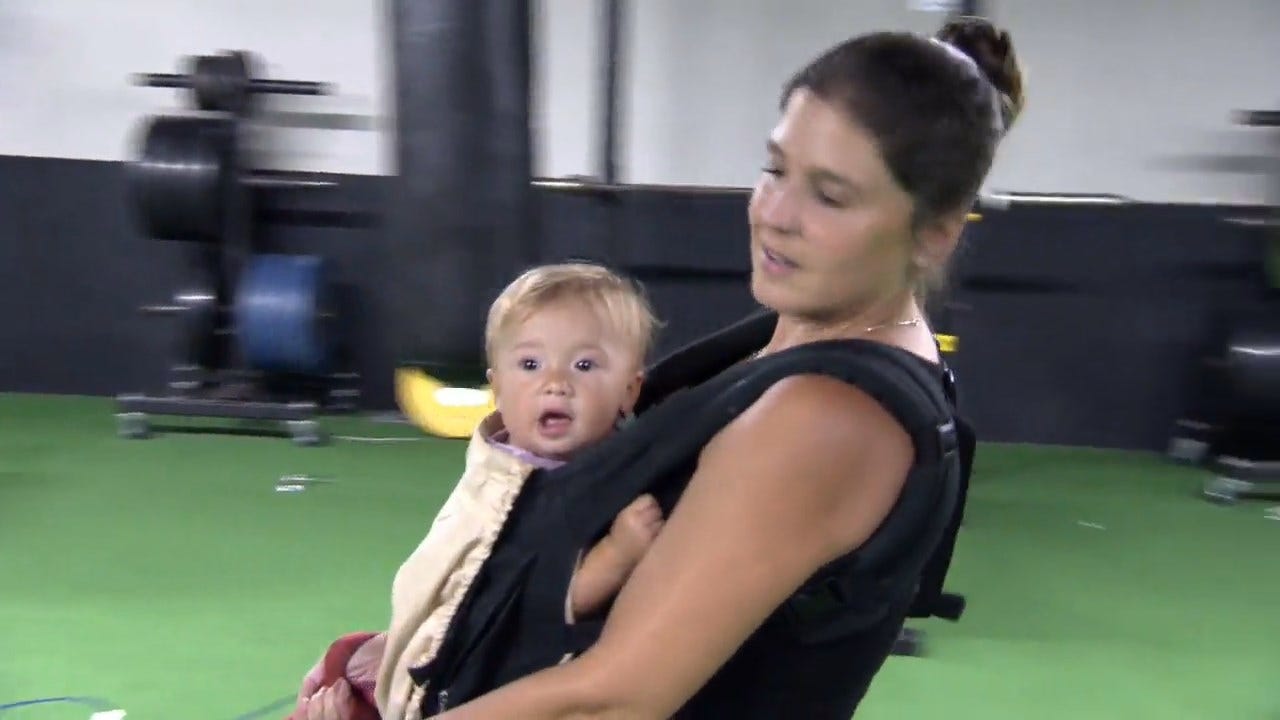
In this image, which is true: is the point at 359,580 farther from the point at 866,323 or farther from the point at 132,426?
the point at 866,323

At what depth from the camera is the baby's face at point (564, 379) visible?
3.88ft

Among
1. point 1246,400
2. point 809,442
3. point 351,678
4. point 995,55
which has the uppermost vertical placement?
point 995,55

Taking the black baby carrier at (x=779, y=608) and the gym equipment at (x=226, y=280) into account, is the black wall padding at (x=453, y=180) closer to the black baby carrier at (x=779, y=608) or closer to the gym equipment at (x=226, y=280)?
the black baby carrier at (x=779, y=608)

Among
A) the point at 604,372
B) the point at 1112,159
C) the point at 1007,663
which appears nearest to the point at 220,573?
the point at 1007,663

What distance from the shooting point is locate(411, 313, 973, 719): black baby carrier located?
0.90m

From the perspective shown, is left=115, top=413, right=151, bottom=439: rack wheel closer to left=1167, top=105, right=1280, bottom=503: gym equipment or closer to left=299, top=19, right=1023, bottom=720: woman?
left=1167, top=105, right=1280, bottom=503: gym equipment

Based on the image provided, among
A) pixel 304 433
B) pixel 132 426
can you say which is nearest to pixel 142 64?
pixel 132 426

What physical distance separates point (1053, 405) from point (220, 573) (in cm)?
327

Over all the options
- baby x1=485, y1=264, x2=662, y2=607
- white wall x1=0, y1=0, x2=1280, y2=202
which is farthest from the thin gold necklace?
white wall x1=0, y1=0, x2=1280, y2=202

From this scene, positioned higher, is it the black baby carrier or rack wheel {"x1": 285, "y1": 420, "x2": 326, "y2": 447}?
the black baby carrier

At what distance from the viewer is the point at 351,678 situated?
4.17ft

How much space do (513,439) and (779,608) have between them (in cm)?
38

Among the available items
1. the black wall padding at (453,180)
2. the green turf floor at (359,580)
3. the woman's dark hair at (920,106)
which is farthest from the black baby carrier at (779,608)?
the green turf floor at (359,580)

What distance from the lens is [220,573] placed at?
324 centimetres
